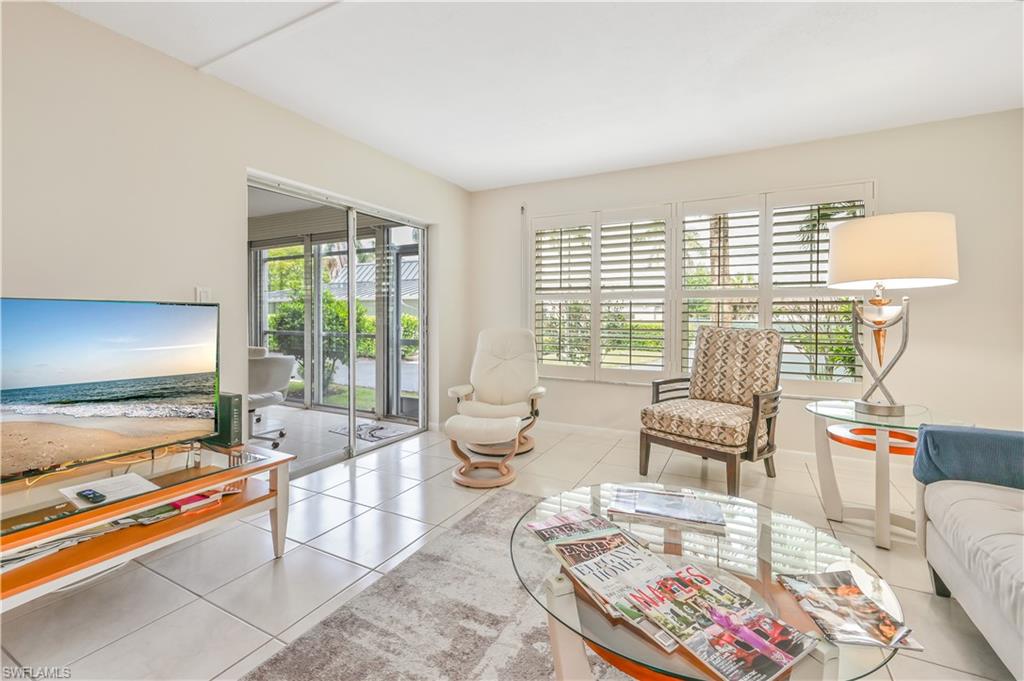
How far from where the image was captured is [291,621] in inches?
66.5

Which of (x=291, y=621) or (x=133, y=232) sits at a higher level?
(x=133, y=232)

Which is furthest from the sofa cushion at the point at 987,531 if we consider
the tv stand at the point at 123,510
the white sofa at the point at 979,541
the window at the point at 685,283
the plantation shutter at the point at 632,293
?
the tv stand at the point at 123,510

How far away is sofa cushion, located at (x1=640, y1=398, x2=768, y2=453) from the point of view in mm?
2803

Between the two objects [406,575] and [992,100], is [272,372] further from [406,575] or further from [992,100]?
[992,100]

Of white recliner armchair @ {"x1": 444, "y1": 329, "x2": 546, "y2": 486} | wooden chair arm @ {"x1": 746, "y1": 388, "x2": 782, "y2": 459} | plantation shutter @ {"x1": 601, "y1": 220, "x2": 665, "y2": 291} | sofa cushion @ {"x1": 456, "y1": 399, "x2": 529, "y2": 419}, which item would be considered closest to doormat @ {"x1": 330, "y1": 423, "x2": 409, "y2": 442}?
white recliner armchair @ {"x1": 444, "y1": 329, "x2": 546, "y2": 486}

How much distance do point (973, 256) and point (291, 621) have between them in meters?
4.61

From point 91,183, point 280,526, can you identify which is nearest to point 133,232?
point 91,183

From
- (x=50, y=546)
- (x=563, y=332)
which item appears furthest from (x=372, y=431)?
(x=50, y=546)

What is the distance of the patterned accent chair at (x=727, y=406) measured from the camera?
2.83 meters

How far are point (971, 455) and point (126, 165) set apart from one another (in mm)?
3943

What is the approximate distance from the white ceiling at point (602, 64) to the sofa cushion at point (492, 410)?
83.5 inches

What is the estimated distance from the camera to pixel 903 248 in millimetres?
2234

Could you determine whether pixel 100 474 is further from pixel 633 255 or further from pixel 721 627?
pixel 633 255

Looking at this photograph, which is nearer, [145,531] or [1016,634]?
[1016,634]
